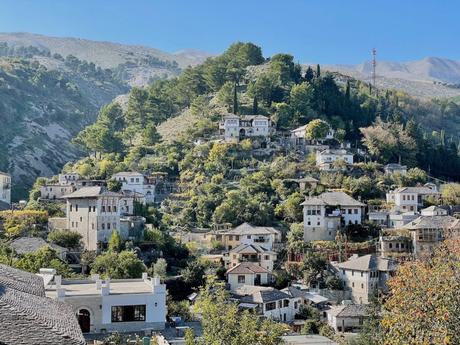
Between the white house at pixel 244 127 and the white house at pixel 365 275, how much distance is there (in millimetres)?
27734

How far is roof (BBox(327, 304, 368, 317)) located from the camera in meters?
41.2

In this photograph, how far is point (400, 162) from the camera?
244 ft

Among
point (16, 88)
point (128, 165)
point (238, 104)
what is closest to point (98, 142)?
point (128, 165)

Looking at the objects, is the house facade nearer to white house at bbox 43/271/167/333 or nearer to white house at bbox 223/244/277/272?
white house at bbox 223/244/277/272

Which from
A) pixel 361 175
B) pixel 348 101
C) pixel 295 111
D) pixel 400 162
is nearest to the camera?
pixel 361 175

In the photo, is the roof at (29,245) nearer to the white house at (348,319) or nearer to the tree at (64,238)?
the tree at (64,238)

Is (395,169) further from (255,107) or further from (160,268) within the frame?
(160,268)

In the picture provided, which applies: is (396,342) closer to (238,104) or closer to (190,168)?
(190,168)

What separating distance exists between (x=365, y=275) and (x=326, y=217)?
29.2 ft

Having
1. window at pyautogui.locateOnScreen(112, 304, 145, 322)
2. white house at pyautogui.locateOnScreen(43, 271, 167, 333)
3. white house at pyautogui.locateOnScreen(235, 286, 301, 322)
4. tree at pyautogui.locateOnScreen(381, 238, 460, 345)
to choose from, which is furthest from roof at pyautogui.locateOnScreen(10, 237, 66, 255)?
tree at pyautogui.locateOnScreen(381, 238, 460, 345)

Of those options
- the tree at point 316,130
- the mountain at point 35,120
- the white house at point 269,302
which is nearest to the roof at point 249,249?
the white house at point 269,302

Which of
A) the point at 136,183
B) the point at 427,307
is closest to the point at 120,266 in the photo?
the point at 136,183

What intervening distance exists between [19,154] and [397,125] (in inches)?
2078

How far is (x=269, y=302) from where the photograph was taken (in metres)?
41.9
